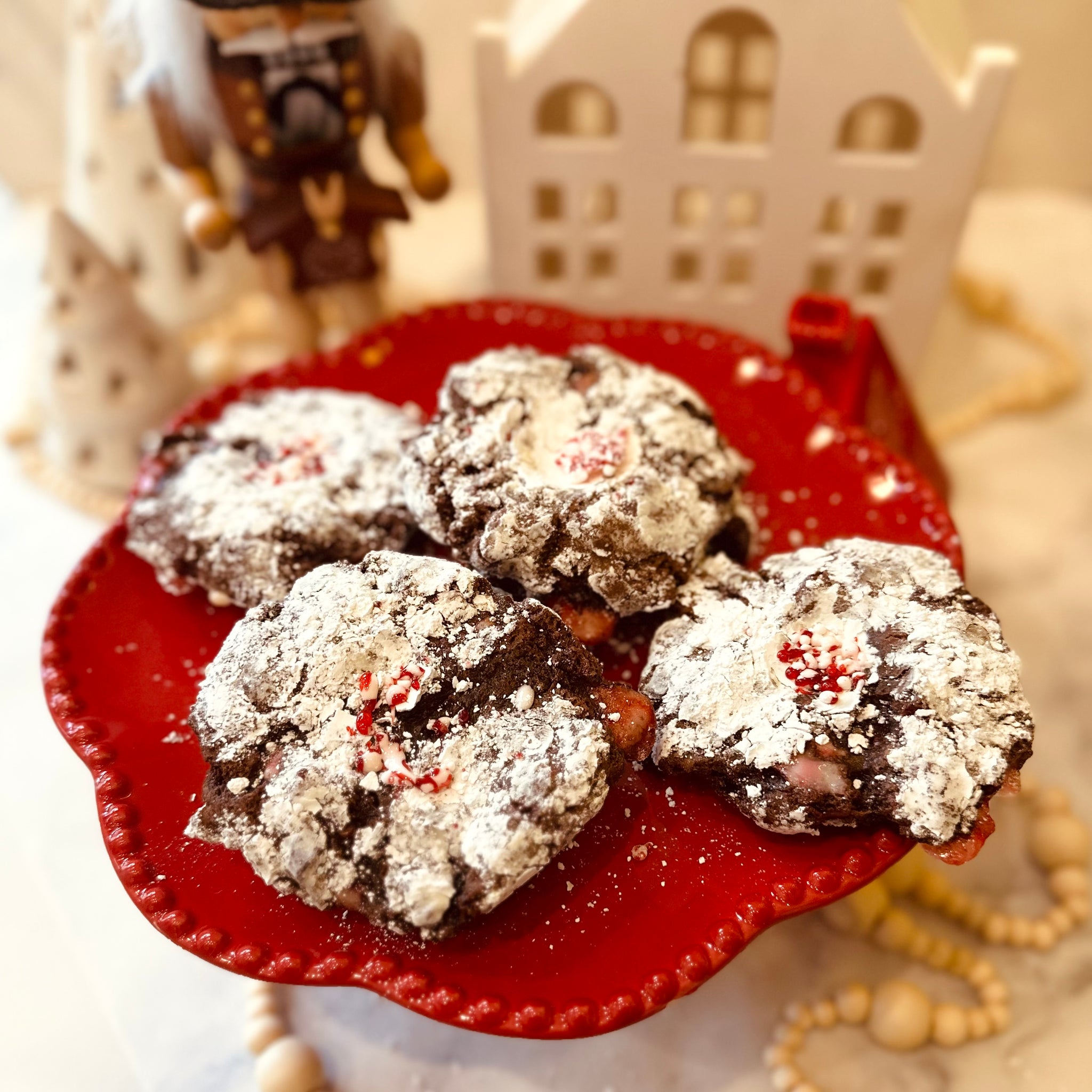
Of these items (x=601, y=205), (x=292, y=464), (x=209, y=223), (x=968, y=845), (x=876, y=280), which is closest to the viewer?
(x=968, y=845)

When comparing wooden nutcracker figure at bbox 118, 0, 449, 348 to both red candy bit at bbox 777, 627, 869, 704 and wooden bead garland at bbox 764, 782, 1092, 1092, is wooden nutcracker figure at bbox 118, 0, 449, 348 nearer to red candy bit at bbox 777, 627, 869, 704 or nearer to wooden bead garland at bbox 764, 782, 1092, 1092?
red candy bit at bbox 777, 627, 869, 704

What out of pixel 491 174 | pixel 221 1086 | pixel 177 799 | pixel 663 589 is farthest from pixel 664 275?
pixel 221 1086

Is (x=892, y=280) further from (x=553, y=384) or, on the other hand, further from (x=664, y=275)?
(x=553, y=384)

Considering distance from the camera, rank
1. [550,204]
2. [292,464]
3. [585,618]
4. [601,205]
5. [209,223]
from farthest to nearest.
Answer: [601,205]
[550,204]
[209,223]
[292,464]
[585,618]

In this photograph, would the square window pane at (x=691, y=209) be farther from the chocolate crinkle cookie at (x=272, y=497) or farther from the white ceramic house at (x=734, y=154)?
the chocolate crinkle cookie at (x=272, y=497)

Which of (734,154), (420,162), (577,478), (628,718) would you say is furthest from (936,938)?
(420,162)

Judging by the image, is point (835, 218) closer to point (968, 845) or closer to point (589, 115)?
point (589, 115)
